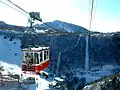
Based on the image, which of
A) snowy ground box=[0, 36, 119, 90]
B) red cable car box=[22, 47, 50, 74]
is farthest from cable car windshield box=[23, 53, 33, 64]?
snowy ground box=[0, 36, 119, 90]

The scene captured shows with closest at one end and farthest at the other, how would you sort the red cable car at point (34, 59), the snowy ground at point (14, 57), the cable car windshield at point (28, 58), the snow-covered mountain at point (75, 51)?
the red cable car at point (34, 59)
the cable car windshield at point (28, 58)
the snowy ground at point (14, 57)
the snow-covered mountain at point (75, 51)

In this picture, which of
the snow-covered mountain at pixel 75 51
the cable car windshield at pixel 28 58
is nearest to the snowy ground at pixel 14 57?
the snow-covered mountain at pixel 75 51

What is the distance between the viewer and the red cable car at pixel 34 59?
71.6 feet

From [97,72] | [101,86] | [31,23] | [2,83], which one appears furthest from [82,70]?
[31,23]

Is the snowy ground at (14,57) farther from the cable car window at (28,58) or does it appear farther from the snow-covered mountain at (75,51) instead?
the cable car window at (28,58)

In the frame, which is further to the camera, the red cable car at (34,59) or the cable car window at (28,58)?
the cable car window at (28,58)

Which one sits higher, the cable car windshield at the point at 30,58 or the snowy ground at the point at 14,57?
the cable car windshield at the point at 30,58

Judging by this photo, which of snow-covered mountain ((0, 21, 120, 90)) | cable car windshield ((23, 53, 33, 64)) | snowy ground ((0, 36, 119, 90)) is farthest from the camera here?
snow-covered mountain ((0, 21, 120, 90))

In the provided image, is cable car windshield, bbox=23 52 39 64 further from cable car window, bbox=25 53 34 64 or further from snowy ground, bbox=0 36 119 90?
snowy ground, bbox=0 36 119 90

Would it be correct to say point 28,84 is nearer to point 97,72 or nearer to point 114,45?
point 97,72

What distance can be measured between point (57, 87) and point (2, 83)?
18557 mm

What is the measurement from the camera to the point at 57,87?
2840 inches

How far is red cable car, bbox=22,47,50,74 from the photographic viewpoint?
2183 centimetres

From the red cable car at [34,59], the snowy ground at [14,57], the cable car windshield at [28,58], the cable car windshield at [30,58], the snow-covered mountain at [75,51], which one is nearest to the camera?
the red cable car at [34,59]
